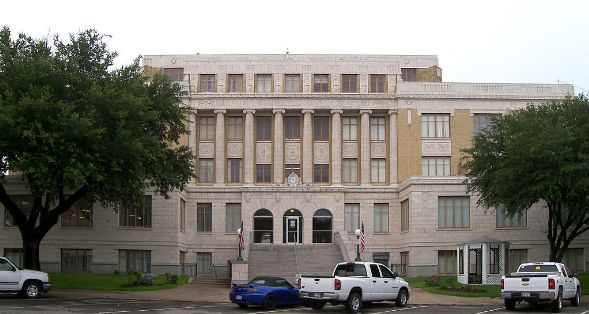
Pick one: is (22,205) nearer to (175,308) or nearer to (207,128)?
(207,128)

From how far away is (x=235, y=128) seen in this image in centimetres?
6091

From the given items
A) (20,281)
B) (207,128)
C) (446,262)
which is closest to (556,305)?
(446,262)

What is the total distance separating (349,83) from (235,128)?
11.3 m

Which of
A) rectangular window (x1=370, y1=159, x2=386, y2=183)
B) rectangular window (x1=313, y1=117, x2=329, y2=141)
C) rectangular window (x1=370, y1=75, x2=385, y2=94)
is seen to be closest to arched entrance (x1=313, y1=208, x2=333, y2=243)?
rectangular window (x1=370, y1=159, x2=386, y2=183)

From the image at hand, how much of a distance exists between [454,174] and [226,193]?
20249 mm

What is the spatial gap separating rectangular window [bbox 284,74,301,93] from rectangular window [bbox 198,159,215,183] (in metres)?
9.72

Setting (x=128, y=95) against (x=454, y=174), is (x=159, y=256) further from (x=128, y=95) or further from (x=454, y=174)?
(x=454, y=174)

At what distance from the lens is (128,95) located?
3553 centimetres

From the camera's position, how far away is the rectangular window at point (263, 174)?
60.4 m

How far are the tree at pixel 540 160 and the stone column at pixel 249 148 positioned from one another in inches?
853

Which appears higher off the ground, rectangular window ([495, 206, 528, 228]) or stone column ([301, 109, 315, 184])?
stone column ([301, 109, 315, 184])

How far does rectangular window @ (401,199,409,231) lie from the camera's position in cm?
5516

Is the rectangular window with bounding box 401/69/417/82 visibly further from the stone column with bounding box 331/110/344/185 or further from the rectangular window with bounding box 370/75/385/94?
the stone column with bounding box 331/110/344/185

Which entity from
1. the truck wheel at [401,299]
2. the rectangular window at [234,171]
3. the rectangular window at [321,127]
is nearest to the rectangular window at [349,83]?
the rectangular window at [321,127]
